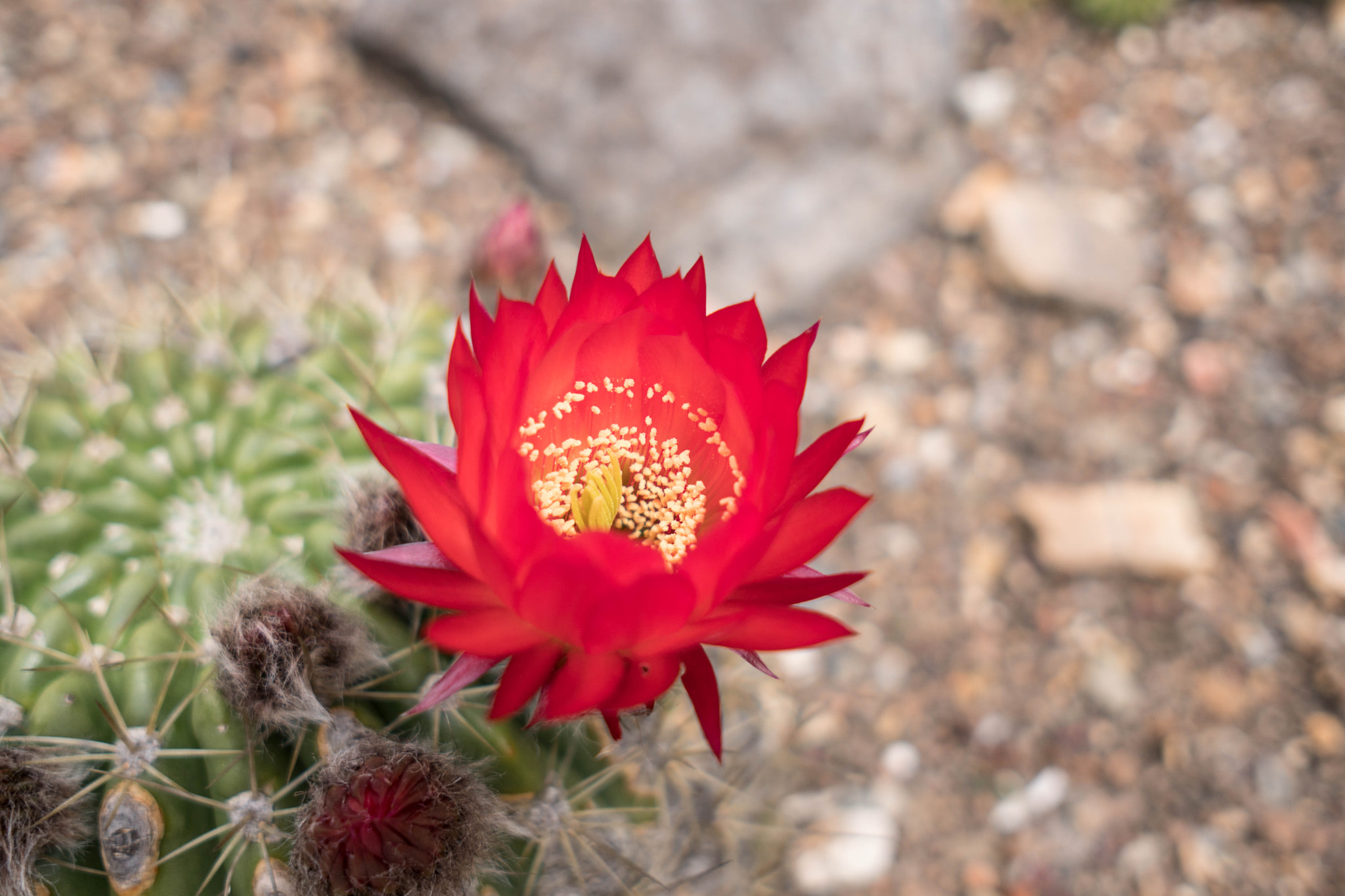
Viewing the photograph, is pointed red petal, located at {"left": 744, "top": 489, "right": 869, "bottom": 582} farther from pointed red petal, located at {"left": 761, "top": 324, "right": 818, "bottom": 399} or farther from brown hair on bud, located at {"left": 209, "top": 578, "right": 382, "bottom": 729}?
brown hair on bud, located at {"left": 209, "top": 578, "right": 382, "bottom": 729}

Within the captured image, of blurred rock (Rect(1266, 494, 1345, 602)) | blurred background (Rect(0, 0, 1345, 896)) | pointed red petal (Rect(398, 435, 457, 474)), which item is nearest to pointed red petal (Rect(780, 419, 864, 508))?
pointed red petal (Rect(398, 435, 457, 474))

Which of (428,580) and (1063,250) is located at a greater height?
(1063,250)

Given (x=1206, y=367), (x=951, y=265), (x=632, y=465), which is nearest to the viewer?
(x=632, y=465)

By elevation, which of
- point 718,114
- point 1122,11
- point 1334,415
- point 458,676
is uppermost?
point 1122,11

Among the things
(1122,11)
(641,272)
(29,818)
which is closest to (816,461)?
(641,272)

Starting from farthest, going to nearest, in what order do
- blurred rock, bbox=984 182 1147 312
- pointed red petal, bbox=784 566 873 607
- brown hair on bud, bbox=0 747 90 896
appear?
blurred rock, bbox=984 182 1147 312 < brown hair on bud, bbox=0 747 90 896 < pointed red petal, bbox=784 566 873 607

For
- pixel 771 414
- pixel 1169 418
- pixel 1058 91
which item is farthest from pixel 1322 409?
pixel 771 414

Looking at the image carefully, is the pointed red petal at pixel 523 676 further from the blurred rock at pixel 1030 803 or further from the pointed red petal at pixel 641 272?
the blurred rock at pixel 1030 803

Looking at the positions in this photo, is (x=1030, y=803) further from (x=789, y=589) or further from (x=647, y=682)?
(x=647, y=682)

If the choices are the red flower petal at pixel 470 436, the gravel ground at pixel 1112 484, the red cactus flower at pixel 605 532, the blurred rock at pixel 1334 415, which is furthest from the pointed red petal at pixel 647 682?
the blurred rock at pixel 1334 415
